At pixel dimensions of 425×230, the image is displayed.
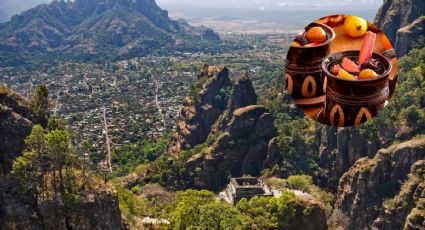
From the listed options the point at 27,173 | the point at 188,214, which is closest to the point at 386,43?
the point at 27,173

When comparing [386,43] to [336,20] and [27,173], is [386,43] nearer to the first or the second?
[336,20]

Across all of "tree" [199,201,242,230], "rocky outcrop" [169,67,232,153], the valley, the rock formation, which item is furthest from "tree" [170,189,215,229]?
"rocky outcrop" [169,67,232,153]

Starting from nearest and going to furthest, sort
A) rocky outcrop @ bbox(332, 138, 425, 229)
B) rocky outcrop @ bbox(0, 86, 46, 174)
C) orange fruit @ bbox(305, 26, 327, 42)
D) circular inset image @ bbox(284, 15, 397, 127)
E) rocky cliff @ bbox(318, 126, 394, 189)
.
→ circular inset image @ bbox(284, 15, 397, 127) → orange fruit @ bbox(305, 26, 327, 42) → rocky outcrop @ bbox(0, 86, 46, 174) → rocky outcrop @ bbox(332, 138, 425, 229) → rocky cliff @ bbox(318, 126, 394, 189)

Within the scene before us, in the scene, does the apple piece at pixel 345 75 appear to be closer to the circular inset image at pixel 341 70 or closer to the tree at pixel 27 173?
the circular inset image at pixel 341 70

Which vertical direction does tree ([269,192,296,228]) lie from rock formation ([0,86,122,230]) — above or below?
below

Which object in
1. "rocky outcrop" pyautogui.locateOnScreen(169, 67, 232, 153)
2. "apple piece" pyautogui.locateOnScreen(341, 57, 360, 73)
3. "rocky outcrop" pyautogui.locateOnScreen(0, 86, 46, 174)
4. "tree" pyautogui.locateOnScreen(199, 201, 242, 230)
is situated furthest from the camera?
"rocky outcrop" pyautogui.locateOnScreen(169, 67, 232, 153)

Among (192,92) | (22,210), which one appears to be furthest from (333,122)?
(192,92)

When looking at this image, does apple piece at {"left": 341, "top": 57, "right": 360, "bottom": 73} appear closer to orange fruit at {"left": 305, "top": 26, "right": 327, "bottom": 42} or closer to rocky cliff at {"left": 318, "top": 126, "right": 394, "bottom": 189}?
orange fruit at {"left": 305, "top": 26, "right": 327, "bottom": 42}

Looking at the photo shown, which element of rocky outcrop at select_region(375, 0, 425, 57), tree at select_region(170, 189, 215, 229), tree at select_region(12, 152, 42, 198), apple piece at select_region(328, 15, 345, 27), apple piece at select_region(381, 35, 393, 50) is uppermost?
apple piece at select_region(328, 15, 345, 27)

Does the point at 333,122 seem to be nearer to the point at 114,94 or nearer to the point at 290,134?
the point at 290,134
